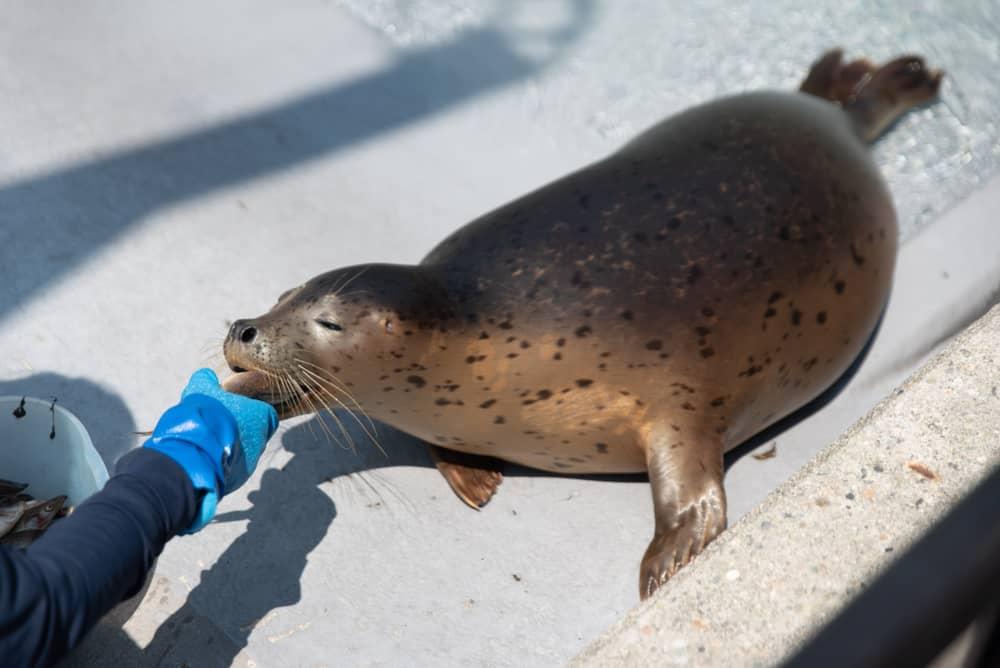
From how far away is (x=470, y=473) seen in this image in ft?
9.61

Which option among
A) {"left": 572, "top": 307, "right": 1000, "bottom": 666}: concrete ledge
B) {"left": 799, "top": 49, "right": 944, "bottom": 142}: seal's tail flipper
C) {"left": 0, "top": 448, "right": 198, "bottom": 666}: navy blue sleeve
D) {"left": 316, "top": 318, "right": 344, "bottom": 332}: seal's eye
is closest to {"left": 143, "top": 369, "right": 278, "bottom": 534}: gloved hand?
{"left": 0, "top": 448, "right": 198, "bottom": 666}: navy blue sleeve

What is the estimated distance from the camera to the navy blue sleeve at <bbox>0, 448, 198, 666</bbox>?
5.65 ft

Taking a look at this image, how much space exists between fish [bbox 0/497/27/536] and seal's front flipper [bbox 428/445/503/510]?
1064 millimetres

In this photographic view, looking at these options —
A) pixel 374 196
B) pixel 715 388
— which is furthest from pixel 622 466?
pixel 374 196

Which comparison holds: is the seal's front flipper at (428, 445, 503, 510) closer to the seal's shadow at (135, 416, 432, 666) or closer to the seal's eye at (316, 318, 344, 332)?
the seal's shadow at (135, 416, 432, 666)

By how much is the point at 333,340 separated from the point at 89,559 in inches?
34.3

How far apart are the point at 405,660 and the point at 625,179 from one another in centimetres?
140

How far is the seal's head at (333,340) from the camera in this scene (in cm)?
253

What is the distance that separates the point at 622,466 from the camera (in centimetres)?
287

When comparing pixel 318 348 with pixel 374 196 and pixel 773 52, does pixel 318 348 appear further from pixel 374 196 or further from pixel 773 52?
pixel 773 52

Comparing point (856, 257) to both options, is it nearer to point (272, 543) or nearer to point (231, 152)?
point (272, 543)

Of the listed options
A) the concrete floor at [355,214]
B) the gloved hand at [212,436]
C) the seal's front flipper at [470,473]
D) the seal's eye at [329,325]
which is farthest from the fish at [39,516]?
the seal's front flipper at [470,473]

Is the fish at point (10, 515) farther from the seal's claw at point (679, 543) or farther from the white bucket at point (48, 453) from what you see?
the seal's claw at point (679, 543)

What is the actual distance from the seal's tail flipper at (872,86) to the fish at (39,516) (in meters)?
2.94
